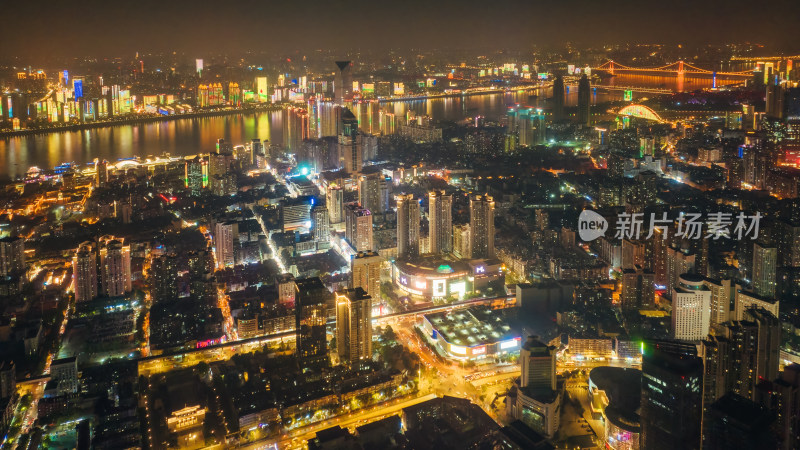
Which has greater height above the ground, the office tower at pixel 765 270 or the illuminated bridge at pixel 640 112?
the illuminated bridge at pixel 640 112

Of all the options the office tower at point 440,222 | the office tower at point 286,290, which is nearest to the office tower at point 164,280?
the office tower at point 286,290

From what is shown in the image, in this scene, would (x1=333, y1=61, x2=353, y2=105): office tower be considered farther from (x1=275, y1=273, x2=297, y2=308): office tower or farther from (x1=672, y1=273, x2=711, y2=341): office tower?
(x1=672, y1=273, x2=711, y2=341): office tower

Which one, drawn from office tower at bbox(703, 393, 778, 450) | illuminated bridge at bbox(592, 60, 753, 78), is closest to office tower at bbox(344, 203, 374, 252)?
office tower at bbox(703, 393, 778, 450)

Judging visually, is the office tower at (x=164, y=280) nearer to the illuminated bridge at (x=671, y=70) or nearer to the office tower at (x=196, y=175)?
the office tower at (x=196, y=175)

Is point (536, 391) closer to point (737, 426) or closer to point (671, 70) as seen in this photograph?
point (737, 426)

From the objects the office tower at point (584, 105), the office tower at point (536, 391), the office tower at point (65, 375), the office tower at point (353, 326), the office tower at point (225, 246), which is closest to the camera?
the office tower at point (536, 391)

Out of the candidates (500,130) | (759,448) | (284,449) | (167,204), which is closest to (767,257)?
(759,448)

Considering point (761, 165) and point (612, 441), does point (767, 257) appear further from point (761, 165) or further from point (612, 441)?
point (761, 165)
